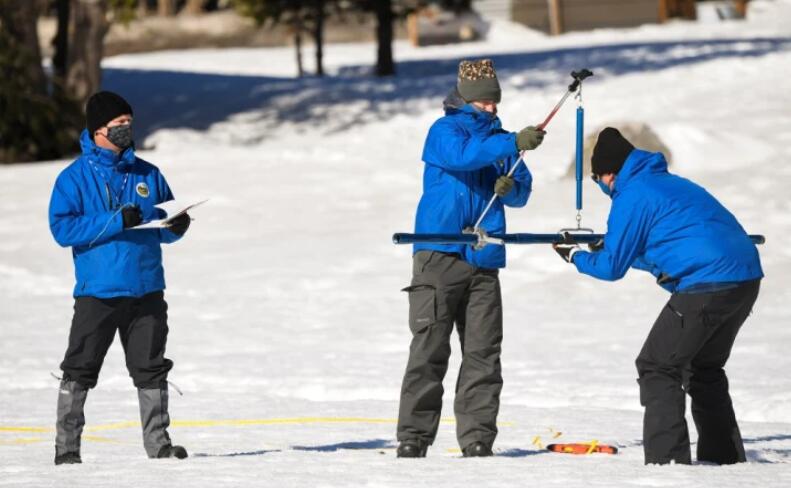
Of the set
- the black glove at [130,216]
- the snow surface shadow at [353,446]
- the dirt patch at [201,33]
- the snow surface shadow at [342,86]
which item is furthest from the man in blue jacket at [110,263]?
the dirt patch at [201,33]

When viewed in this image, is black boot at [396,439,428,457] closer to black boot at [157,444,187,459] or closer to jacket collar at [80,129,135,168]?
black boot at [157,444,187,459]

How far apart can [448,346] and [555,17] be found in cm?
3835

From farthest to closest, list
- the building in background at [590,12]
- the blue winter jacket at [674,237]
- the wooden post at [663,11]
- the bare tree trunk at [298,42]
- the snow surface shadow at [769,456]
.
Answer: the wooden post at [663,11]
the building in background at [590,12]
the bare tree trunk at [298,42]
the snow surface shadow at [769,456]
the blue winter jacket at [674,237]

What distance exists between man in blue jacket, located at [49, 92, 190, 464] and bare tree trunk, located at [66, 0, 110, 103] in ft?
60.7

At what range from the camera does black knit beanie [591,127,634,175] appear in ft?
23.4

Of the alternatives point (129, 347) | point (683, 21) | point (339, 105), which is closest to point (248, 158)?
point (339, 105)

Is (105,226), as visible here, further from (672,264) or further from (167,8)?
(167,8)

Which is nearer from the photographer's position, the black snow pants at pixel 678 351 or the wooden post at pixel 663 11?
the black snow pants at pixel 678 351

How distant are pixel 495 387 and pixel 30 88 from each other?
58.4 feet

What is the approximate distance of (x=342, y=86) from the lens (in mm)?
30156

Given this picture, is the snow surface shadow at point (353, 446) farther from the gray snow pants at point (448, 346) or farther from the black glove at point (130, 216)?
the black glove at point (130, 216)

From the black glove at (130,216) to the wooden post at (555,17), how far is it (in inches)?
1517

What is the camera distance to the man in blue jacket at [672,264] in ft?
22.7

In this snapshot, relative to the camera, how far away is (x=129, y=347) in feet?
25.2
